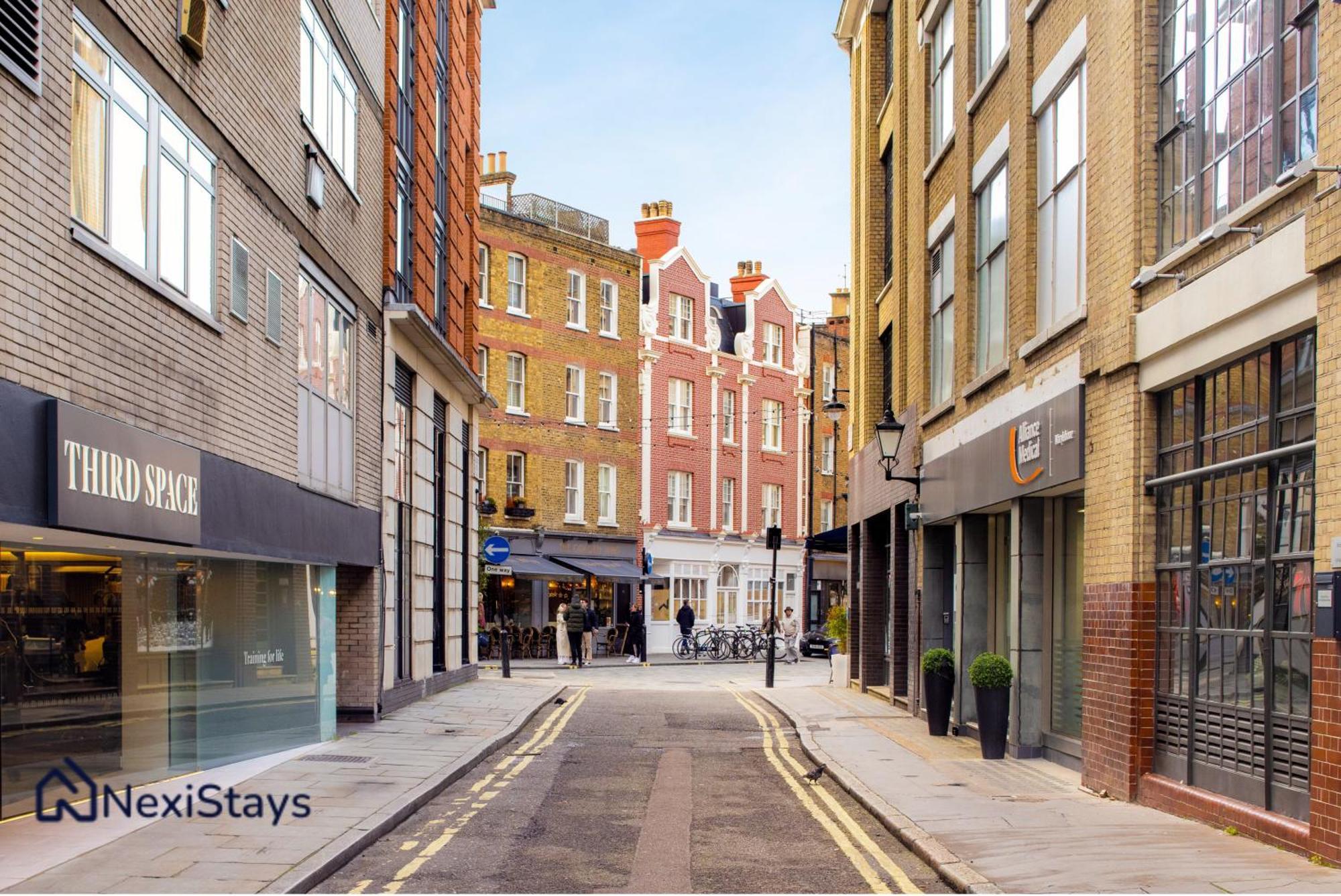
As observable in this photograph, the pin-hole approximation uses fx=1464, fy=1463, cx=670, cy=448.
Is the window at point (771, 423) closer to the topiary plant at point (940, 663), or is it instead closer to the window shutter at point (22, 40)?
the topiary plant at point (940, 663)

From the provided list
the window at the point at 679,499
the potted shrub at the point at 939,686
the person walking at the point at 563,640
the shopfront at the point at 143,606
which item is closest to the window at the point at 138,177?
the shopfront at the point at 143,606

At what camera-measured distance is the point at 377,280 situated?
20.6 m

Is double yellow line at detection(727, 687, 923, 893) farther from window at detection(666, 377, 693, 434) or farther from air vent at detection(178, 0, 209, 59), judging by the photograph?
window at detection(666, 377, 693, 434)

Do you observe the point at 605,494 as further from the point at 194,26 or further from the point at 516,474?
the point at 194,26

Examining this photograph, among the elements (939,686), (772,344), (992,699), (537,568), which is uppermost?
(772,344)

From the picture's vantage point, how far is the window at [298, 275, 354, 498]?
53.3 feet

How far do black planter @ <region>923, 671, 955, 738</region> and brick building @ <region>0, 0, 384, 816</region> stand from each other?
712 cm

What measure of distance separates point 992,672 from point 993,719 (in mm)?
622

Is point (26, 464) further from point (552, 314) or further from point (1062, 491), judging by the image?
point (552, 314)

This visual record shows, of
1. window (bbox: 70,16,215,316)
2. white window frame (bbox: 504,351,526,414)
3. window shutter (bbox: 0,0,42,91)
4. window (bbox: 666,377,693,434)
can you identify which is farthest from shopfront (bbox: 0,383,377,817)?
→ window (bbox: 666,377,693,434)

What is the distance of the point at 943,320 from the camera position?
69.1 feet

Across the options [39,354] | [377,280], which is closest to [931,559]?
[377,280]

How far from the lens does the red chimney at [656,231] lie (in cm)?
5509

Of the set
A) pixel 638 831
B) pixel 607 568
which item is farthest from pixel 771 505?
pixel 638 831
